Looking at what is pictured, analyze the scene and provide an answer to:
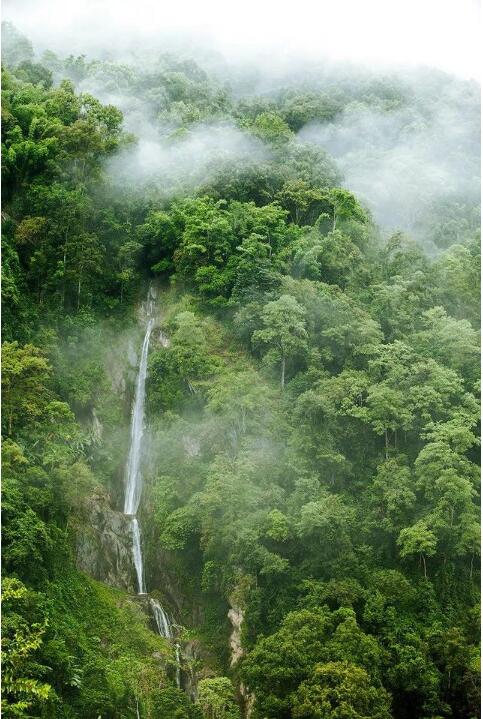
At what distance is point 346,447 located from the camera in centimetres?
2706

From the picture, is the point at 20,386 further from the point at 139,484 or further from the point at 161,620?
the point at 161,620

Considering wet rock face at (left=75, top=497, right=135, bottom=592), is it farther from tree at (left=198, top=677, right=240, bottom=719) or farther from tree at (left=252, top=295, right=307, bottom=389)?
tree at (left=252, top=295, right=307, bottom=389)

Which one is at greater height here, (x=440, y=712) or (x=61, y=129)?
(x=61, y=129)

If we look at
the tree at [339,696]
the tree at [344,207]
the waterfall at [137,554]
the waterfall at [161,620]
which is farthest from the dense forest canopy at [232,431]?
the waterfall at [161,620]

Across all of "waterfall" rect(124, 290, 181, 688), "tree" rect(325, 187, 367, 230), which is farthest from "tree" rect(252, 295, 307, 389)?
"tree" rect(325, 187, 367, 230)

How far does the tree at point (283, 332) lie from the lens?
2861 cm

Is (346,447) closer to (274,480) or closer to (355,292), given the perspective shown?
(274,480)

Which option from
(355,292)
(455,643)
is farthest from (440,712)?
(355,292)

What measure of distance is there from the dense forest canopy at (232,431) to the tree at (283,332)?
0.09 meters

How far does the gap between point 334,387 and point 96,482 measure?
30.2 ft

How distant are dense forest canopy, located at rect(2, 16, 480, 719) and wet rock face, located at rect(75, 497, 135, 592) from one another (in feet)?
0.44

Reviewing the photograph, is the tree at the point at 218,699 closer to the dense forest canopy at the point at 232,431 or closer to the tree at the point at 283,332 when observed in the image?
the dense forest canopy at the point at 232,431

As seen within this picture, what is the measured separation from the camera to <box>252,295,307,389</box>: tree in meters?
28.6

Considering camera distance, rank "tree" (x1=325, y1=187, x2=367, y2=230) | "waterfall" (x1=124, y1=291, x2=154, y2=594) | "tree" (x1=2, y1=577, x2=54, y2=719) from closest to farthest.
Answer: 1. "tree" (x1=2, y1=577, x2=54, y2=719)
2. "waterfall" (x1=124, y1=291, x2=154, y2=594)
3. "tree" (x1=325, y1=187, x2=367, y2=230)
